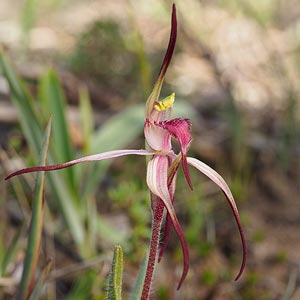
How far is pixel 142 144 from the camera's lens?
3.57 metres

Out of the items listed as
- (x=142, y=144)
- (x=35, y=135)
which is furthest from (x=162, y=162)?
(x=142, y=144)

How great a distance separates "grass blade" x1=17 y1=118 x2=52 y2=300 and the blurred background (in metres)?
0.12

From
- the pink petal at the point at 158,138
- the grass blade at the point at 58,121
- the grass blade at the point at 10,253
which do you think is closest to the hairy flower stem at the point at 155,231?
the pink petal at the point at 158,138

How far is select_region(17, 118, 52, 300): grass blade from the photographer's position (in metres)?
1.55

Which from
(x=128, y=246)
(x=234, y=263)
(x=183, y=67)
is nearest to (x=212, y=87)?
(x=183, y=67)

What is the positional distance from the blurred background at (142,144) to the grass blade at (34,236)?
4.9 inches

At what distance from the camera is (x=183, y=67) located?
479 cm

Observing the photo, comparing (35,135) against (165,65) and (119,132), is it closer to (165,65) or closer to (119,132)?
(119,132)

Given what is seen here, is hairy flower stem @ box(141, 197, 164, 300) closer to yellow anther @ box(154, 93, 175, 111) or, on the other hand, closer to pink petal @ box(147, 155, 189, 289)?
pink petal @ box(147, 155, 189, 289)

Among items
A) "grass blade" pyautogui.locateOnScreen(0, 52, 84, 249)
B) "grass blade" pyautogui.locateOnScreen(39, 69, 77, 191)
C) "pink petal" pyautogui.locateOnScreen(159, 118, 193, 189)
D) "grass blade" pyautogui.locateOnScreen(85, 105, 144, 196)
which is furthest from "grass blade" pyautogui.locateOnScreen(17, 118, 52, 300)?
"grass blade" pyautogui.locateOnScreen(85, 105, 144, 196)

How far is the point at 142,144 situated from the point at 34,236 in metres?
1.98

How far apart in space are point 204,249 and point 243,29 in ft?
10.9

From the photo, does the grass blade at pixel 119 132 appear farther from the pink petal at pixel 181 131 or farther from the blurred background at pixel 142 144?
the pink petal at pixel 181 131

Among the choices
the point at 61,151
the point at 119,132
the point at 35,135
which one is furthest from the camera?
the point at 119,132
